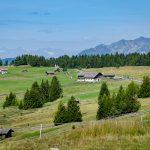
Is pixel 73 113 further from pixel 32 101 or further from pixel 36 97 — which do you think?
pixel 36 97

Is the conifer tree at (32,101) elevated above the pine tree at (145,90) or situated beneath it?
situated beneath

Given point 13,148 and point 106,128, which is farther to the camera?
point 106,128

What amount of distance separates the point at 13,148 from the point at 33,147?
104 cm

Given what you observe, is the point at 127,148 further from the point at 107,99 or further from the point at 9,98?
the point at 9,98

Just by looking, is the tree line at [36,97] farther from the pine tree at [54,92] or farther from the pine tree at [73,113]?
the pine tree at [73,113]

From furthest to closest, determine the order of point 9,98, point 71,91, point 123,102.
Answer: point 71,91, point 9,98, point 123,102

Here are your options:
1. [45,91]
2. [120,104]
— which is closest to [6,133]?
[120,104]

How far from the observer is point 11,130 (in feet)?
220

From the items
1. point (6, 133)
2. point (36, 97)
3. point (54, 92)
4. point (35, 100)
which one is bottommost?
point (6, 133)

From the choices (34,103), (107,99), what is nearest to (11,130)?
(107,99)

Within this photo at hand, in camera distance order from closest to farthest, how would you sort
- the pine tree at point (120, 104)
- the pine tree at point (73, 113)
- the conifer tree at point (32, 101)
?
the pine tree at point (73, 113) → the pine tree at point (120, 104) → the conifer tree at point (32, 101)

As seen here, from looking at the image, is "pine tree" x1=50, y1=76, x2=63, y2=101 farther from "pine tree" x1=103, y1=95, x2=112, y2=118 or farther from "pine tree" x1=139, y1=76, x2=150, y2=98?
"pine tree" x1=103, y1=95, x2=112, y2=118

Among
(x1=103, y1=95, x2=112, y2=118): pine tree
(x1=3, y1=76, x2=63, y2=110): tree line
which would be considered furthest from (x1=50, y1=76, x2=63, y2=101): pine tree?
(x1=103, y1=95, x2=112, y2=118): pine tree

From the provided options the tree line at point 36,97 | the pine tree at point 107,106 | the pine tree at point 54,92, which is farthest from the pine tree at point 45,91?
the pine tree at point 107,106
